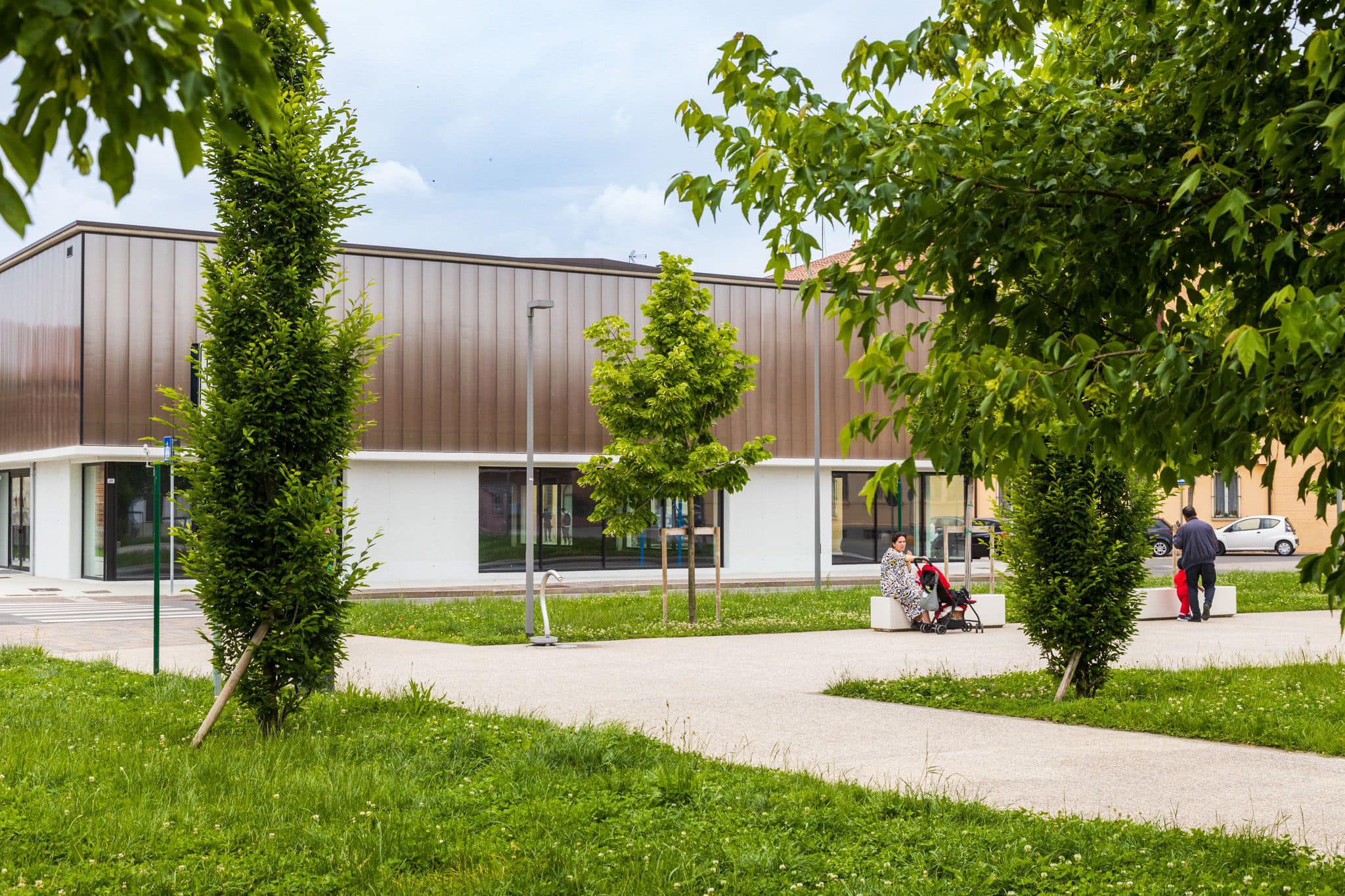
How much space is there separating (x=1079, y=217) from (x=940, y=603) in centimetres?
1597

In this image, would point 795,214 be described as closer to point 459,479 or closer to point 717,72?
point 717,72

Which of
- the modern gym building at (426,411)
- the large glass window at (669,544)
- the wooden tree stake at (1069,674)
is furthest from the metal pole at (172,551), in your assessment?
the wooden tree stake at (1069,674)

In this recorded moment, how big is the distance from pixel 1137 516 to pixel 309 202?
766 centimetres

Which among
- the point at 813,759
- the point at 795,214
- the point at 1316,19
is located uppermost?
the point at 1316,19

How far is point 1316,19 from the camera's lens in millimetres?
4387

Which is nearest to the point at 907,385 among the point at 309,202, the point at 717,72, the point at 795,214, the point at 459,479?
the point at 795,214

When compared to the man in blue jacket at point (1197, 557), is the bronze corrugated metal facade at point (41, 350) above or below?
above

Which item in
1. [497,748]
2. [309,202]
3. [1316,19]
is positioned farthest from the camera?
[309,202]

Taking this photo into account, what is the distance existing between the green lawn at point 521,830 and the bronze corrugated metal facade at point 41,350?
2331cm

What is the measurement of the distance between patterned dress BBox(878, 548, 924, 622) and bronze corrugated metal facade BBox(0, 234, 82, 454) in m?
19.6

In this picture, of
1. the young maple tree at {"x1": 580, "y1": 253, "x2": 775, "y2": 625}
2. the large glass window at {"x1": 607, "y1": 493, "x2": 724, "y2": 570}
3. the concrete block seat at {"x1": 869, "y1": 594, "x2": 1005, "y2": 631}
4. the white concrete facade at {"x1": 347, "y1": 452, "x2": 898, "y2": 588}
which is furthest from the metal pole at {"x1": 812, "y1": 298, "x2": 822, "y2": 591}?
the concrete block seat at {"x1": 869, "y1": 594, "x2": 1005, "y2": 631}

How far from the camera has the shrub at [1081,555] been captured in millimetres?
11258

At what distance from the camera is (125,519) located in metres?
30.3

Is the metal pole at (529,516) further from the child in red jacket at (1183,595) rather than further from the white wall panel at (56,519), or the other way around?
the white wall panel at (56,519)
